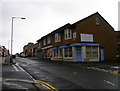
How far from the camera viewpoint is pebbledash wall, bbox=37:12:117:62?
26277 mm

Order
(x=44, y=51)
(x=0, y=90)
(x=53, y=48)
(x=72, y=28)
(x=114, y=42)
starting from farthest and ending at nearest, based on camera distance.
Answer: (x=44, y=51), (x=53, y=48), (x=114, y=42), (x=72, y=28), (x=0, y=90)

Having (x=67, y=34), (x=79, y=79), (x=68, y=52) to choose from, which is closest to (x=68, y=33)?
(x=67, y=34)

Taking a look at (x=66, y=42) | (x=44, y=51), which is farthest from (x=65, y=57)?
(x=44, y=51)

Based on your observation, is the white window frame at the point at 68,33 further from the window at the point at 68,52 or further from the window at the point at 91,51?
the window at the point at 91,51

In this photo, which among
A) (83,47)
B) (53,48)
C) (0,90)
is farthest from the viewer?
(53,48)

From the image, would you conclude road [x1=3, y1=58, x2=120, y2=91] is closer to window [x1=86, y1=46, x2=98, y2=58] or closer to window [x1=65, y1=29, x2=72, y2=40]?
window [x1=86, y1=46, x2=98, y2=58]

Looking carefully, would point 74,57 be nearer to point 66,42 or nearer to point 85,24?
point 66,42

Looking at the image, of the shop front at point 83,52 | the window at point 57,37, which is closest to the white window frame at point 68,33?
the shop front at point 83,52

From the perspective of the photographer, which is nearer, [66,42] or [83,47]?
[83,47]

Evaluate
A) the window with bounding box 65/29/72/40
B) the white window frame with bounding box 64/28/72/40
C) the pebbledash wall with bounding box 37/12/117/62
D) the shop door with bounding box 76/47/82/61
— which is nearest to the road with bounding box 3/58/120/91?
the shop door with bounding box 76/47/82/61

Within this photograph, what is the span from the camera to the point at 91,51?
26.8 meters

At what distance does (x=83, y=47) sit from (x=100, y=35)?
540 cm

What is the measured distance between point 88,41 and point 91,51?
2097mm

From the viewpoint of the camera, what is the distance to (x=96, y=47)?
27.4 m
